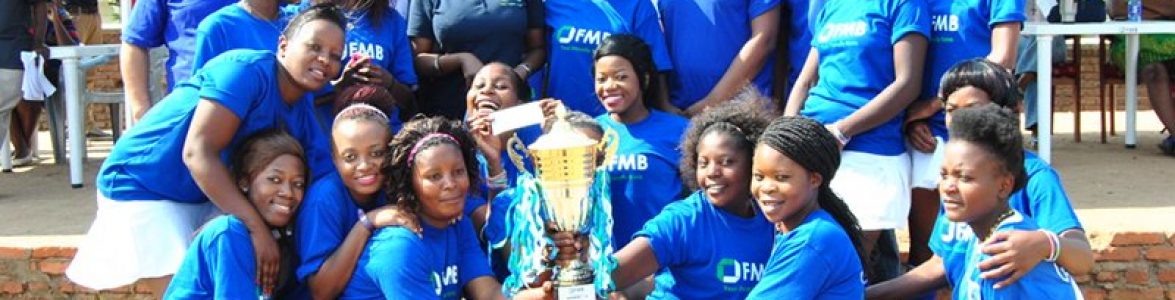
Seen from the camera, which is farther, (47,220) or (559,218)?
(47,220)

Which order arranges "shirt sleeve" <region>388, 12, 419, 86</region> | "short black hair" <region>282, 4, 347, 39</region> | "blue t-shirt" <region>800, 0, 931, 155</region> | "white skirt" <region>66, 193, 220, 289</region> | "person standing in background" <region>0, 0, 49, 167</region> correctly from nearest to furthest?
"short black hair" <region>282, 4, 347, 39</region>
"white skirt" <region>66, 193, 220, 289</region>
"blue t-shirt" <region>800, 0, 931, 155</region>
"shirt sleeve" <region>388, 12, 419, 86</region>
"person standing in background" <region>0, 0, 49, 167</region>

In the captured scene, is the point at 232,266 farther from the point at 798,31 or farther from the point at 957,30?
the point at 957,30

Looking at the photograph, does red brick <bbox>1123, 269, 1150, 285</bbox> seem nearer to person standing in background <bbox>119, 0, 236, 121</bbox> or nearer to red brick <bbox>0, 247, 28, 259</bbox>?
person standing in background <bbox>119, 0, 236, 121</bbox>

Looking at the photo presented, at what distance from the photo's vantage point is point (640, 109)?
4.55 m

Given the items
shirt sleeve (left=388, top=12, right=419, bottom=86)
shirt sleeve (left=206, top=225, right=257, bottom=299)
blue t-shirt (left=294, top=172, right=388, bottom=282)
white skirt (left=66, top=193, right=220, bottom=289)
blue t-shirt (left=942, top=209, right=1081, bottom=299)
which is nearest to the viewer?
blue t-shirt (left=942, top=209, right=1081, bottom=299)

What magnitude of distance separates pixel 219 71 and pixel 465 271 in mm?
843

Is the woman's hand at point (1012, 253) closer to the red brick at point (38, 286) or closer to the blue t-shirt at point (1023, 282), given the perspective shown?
the blue t-shirt at point (1023, 282)

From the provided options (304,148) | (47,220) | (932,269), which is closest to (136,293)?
(47,220)

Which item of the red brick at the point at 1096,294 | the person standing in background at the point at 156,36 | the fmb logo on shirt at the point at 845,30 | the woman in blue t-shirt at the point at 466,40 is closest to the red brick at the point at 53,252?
the person standing in background at the point at 156,36

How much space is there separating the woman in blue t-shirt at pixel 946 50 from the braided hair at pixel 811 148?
810 millimetres

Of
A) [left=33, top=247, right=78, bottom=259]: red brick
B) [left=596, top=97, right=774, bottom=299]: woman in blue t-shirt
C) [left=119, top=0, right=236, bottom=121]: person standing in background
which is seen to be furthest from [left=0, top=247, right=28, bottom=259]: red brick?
[left=596, top=97, right=774, bottom=299]: woman in blue t-shirt

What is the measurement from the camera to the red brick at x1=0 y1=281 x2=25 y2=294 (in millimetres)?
5848

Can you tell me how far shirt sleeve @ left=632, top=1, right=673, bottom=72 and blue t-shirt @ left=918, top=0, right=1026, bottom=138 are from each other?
85 centimetres

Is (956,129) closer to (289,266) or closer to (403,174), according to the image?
(403,174)
